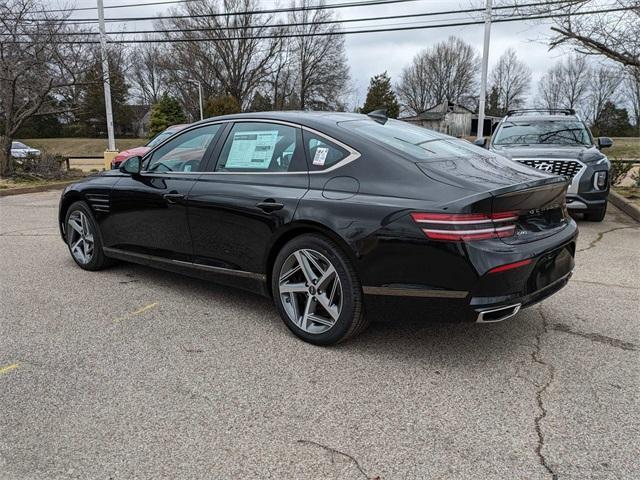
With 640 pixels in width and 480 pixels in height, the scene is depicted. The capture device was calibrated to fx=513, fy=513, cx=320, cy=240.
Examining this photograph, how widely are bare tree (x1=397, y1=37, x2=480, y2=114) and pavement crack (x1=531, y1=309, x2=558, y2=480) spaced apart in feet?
261

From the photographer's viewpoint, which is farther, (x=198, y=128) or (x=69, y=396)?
(x=198, y=128)

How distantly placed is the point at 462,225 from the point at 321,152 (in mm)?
1155

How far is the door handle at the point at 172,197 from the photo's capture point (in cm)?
419

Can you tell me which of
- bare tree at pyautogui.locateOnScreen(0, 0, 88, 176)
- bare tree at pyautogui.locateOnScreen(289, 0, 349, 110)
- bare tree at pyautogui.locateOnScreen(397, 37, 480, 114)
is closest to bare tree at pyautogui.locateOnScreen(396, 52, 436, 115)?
bare tree at pyautogui.locateOnScreen(397, 37, 480, 114)

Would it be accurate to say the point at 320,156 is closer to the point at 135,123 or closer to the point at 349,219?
the point at 349,219

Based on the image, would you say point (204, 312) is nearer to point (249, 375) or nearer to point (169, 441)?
point (249, 375)

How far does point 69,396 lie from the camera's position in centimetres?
283

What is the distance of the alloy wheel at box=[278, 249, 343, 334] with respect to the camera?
3.34 m

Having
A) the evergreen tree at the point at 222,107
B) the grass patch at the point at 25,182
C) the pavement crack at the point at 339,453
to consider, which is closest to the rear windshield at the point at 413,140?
the pavement crack at the point at 339,453

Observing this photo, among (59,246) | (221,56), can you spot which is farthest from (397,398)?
(221,56)

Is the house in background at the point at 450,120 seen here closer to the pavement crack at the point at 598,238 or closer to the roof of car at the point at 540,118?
the roof of car at the point at 540,118

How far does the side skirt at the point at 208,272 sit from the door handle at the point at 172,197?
0.50 meters

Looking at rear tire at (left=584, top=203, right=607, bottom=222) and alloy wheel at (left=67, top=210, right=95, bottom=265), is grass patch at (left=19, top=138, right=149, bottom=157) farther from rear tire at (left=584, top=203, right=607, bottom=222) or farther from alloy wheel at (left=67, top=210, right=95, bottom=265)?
rear tire at (left=584, top=203, right=607, bottom=222)

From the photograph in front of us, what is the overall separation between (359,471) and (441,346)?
1.43 m
